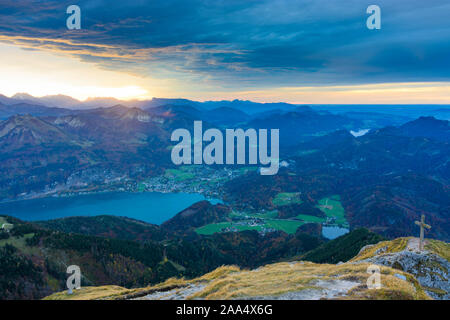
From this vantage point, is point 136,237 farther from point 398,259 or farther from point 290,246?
point 398,259

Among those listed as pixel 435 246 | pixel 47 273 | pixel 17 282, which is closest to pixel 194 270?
pixel 47 273

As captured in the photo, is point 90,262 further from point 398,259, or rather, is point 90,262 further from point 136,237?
point 398,259

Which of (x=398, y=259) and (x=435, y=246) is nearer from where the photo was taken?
(x=398, y=259)
